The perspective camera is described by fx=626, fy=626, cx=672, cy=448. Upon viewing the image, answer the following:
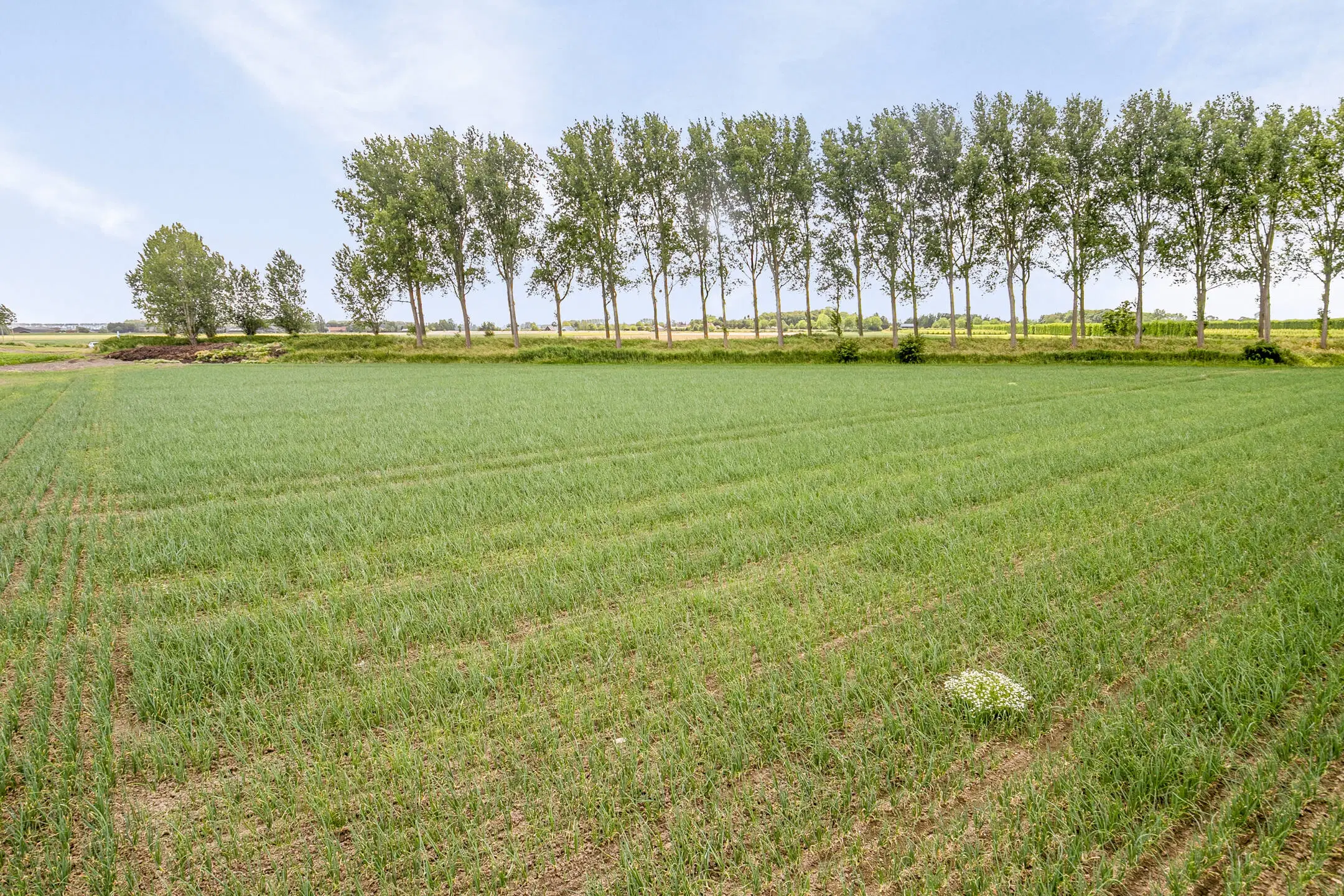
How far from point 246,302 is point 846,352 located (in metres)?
81.5

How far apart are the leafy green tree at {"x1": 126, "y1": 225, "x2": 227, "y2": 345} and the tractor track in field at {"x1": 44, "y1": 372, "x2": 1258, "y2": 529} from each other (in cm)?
8060

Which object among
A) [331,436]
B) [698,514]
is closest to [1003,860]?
[698,514]

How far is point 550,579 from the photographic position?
5.58 meters

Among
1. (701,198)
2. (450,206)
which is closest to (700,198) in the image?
(701,198)

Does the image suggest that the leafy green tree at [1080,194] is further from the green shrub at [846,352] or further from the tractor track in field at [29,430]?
the tractor track in field at [29,430]

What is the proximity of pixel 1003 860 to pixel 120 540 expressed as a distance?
9226 mm

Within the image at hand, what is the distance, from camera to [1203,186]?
129 ft

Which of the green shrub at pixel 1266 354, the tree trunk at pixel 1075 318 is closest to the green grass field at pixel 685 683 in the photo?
the green shrub at pixel 1266 354

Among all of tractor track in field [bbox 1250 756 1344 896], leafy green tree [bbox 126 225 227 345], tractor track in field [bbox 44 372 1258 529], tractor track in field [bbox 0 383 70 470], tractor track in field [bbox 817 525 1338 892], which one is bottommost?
tractor track in field [bbox 1250 756 1344 896]

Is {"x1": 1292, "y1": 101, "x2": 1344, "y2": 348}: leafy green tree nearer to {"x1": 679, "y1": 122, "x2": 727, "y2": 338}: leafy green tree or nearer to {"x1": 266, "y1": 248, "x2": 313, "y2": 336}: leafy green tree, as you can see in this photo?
{"x1": 679, "y1": 122, "x2": 727, "y2": 338}: leafy green tree

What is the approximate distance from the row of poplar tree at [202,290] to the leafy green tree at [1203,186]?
3694 inches

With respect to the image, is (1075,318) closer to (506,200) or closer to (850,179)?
(850,179)

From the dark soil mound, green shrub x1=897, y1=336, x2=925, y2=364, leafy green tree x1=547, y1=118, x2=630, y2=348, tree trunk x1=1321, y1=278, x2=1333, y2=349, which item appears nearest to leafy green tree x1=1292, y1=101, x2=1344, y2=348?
tree trunk x1=1321, y1=278, x2=1333, y2=349

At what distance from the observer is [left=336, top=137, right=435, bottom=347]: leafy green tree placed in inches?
2110
